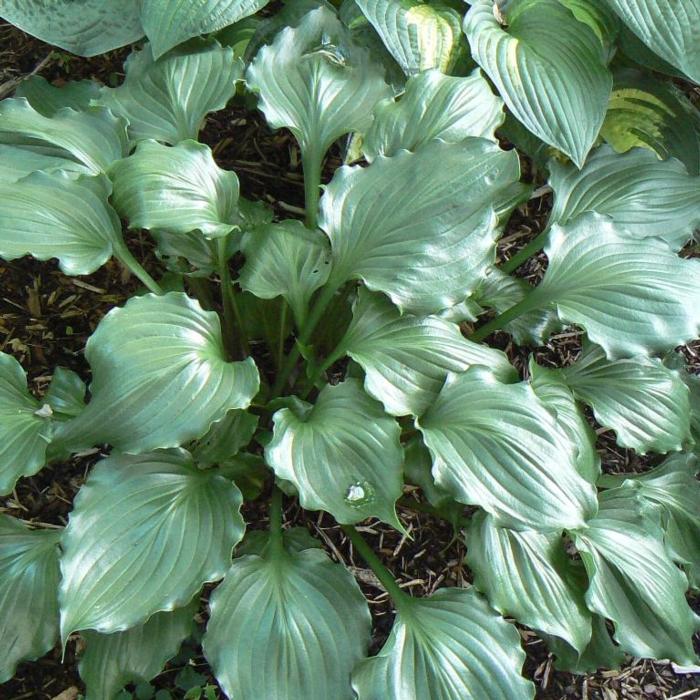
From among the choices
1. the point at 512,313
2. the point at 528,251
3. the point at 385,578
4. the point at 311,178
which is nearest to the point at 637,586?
the point at 385,578

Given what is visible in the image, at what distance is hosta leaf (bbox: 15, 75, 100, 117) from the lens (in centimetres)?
165

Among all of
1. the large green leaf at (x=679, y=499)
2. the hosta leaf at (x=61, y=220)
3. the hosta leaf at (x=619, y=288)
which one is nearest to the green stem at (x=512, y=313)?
the hosta leaf at (x=619, y=288)

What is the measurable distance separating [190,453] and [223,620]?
29 cm

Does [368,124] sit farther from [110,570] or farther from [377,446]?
[110,570]

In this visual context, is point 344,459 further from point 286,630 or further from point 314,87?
point 314,87

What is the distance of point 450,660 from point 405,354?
475 millimetres

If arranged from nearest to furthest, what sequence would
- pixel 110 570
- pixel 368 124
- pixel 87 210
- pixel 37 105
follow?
pixel 110 570, pixel 87 210, pixel 368 124, pixel 37 105

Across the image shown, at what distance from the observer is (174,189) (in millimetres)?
1305

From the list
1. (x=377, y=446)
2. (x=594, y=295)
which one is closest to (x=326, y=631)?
(x=377, y=446)

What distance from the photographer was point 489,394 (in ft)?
3.93

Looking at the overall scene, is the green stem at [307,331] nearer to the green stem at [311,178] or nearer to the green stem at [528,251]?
the green stem at [311,178]

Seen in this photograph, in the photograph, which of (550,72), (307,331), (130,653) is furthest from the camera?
(550,72)

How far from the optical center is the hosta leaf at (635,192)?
1.52 m

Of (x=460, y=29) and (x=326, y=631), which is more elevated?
(x=460, y=29)
